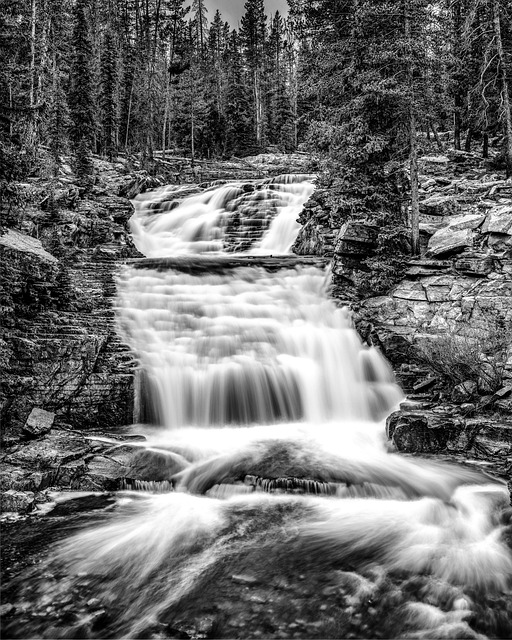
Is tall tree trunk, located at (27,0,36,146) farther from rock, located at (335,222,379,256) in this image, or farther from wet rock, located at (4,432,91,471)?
wet rock, located at (4,432,91,471)

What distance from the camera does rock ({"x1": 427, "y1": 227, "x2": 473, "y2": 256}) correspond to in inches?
485

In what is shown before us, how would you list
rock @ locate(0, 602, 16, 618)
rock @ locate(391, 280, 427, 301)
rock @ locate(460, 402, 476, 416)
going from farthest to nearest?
rock @ locate(391, 280, 427, 301) < rock @ locate(460, 402, 476, 416) < rock @ locate(0, 602, 16, 618)

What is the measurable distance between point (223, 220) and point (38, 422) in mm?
13983

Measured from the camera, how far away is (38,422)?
795 cm

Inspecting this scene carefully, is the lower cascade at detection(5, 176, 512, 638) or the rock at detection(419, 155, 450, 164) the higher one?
the rock at detection(419, 155, 450, 164)

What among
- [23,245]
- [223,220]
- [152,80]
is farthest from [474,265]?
[152,80]

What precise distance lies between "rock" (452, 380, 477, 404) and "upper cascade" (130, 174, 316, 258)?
10262 mm

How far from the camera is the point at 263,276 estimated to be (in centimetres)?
1380

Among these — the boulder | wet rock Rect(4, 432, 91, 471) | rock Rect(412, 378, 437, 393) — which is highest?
the boulder

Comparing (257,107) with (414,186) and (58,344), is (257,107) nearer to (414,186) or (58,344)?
(414,186)

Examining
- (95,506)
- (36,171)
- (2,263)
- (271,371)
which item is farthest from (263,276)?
(36,171)

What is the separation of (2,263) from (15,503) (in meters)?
5.94

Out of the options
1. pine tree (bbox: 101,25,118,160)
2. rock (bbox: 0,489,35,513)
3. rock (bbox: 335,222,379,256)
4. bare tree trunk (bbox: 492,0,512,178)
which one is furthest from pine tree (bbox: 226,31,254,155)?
rock (bbox: 0,489,35,513)

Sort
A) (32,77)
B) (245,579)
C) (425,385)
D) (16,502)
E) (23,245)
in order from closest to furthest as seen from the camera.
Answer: (245,579) < (16,502) < (425,385) < (23,245) < (32,77)
